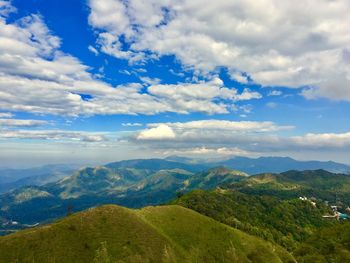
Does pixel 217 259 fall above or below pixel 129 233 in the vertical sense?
below

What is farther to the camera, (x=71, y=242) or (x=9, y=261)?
(x=71, y=242)

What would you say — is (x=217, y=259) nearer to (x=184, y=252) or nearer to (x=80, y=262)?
(x=184, y=252)

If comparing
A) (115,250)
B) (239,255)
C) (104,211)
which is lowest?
(239,255)

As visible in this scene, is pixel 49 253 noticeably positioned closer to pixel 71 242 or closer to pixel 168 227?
pixel 71 242

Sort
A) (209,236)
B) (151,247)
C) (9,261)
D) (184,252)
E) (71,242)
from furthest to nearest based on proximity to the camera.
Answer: (209,236), (184,252), (151,247), (71,242), (9,261)

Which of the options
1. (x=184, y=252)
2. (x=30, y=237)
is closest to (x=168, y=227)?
(x=184, y=252)

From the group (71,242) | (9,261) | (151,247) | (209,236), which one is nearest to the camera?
(9,261)
